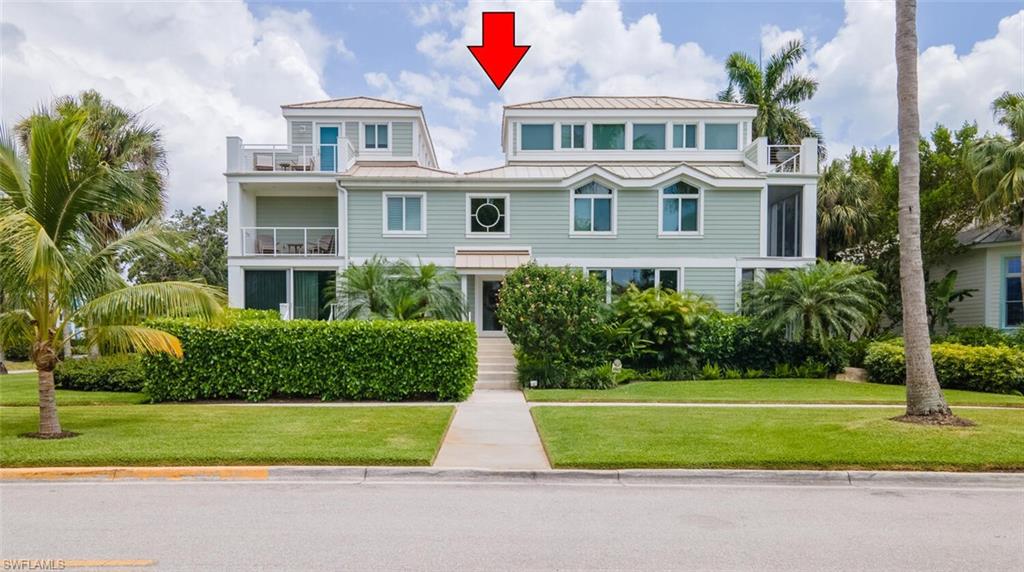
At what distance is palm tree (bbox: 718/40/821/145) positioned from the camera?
102ft

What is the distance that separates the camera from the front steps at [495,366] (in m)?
16.8

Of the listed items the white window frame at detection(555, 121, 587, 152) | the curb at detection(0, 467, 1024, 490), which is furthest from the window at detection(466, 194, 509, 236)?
the curb at detection(0, 467, 1024, 490)

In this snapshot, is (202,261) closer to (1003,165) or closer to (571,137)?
(571,137)

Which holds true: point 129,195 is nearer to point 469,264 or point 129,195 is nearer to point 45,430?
point 45,430

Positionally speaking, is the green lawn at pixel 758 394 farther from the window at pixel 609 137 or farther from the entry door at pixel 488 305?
the window at pixel 609 137

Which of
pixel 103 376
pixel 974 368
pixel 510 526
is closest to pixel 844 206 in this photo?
pixel 974 368

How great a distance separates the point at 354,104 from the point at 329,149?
203 cm

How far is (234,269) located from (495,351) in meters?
9.37

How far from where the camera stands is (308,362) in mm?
13586

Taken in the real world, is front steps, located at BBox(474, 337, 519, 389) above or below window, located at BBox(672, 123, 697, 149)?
below

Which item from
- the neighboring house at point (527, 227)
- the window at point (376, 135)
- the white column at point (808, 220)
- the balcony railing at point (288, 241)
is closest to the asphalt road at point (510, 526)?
the neighboring house at point (527, 227)

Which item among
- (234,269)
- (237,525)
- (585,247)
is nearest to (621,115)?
(585,247)

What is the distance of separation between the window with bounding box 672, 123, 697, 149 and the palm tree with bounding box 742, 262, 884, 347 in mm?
8759

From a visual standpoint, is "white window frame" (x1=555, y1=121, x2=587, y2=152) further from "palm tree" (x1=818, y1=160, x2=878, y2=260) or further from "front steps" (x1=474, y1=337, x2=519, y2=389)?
"palm tree" (x1=818, y1=160, x2=878, y2=260)
